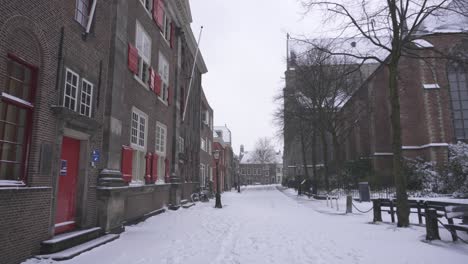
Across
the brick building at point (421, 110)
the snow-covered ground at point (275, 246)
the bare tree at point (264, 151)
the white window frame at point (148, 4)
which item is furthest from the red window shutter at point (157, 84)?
the bare tree at point (264, 151)

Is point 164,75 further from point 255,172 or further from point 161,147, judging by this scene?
point 255,172

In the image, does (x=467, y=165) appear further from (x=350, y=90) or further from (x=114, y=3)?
(x=114, y=3)

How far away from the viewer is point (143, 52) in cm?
1357

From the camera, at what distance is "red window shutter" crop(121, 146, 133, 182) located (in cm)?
1084

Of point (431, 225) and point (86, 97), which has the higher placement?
point (86, 97)

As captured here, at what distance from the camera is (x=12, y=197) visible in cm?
584

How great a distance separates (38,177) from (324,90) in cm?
2420

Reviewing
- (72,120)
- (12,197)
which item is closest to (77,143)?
(72,120)

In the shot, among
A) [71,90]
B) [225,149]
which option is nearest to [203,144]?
[225,149]

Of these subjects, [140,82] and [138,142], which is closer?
[138,142]

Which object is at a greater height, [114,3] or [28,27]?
[114,3]

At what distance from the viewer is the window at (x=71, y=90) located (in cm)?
776

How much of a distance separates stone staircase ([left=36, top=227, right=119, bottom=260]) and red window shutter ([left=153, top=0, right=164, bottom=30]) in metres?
10.2

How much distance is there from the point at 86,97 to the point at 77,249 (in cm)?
386
